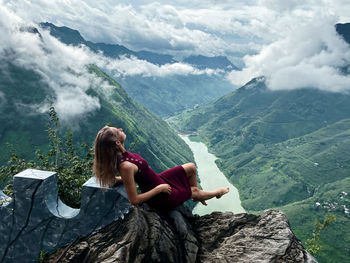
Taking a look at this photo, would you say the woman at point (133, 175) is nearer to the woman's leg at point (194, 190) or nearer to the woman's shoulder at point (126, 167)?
the woman's shoulder at point (126, 167)

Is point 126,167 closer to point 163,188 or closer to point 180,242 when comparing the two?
point 163,188

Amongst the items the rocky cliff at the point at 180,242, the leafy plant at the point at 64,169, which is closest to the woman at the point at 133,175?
the rocky cliff at the point at 180,242

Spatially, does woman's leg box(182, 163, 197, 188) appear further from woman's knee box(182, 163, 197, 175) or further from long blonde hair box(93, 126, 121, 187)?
long blonde hair box(93, 126, 121, 187)

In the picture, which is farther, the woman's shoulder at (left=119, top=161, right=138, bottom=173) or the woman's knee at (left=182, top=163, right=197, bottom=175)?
the woman's knee at (left=182, top=163, right=197, bottom=175)

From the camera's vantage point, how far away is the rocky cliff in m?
6.67

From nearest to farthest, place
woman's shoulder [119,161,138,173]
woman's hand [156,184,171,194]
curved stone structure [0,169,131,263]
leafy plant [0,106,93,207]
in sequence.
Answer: woman's shoulder [119,161,138,173]
curved stone structure [0,169,131,263]
woman's hand [156,184,171,194]
leafy plant [0,106,93,207]

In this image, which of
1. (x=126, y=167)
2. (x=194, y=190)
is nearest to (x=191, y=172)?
(x=194, y=190)

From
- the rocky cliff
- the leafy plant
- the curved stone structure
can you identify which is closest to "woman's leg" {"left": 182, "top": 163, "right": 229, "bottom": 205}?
the rocky cliff

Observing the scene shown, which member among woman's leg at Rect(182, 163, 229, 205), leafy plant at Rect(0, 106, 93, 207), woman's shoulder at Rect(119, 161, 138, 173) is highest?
woman's shoulder at Rect(119, 161, 138, 173)

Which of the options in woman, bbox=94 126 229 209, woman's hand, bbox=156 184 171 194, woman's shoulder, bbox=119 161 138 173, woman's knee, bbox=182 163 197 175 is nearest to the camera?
woman's shoulder, bbox=119 161 138 173

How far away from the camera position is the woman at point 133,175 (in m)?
6.98

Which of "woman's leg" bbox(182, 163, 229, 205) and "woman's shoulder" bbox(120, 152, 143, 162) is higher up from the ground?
"woman's shoulder" bbox(120, 152, 143, 162)

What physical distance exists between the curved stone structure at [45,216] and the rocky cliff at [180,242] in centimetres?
32

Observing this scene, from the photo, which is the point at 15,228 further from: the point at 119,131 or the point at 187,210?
the point at 187,210
